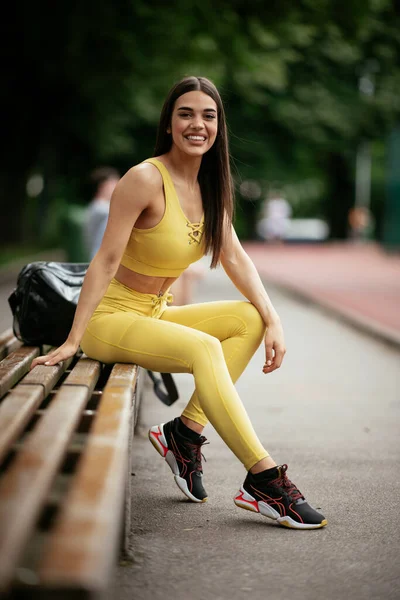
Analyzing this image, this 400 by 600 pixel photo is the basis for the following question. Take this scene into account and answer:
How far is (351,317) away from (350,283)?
269 inches

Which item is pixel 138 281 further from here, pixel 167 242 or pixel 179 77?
pixel 179 77

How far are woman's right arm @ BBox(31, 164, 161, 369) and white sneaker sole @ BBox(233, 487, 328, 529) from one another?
0.91 meters

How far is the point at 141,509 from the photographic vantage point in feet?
Result: 14.3

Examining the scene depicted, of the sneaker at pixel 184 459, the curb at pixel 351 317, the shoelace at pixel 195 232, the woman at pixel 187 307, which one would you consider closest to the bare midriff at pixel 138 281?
the woman at pixel 187 307

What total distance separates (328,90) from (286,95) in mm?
1850

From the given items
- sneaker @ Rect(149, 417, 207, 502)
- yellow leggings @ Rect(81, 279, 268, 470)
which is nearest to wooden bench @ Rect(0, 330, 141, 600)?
yellow leggings @ Rect(81, 279, 268, 470)

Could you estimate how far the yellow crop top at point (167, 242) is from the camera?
441cm

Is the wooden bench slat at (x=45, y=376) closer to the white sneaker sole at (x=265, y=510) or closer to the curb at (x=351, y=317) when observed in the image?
the white sneaker sole at (x=265, y=510)

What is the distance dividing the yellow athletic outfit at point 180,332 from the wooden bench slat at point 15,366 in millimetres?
288

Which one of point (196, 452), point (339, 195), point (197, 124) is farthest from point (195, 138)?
point (339, 195)

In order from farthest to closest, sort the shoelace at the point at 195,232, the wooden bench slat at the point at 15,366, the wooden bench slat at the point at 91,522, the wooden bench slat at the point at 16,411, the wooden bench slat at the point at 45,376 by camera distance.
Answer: the shoelace at the point at 195,232, the wooden bench slat at the point at 15,366, the wooden bench slat at the point at 45,376, the wooden bench slat at the point at 16,411, the wooden bench slat at the point at 91,522

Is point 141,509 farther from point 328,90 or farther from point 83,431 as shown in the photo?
point 328,90

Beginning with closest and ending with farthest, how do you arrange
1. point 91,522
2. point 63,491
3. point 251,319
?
point 91,522, point 63,491, point 251,319

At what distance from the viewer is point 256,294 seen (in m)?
4.68
